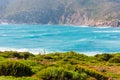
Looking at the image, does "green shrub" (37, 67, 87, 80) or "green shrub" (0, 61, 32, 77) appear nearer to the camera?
"green shrub" (37, 67, 87, 80)

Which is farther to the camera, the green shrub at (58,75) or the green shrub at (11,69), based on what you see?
the green shrub at (11,69)

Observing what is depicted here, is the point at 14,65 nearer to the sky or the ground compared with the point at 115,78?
nearer to the sky

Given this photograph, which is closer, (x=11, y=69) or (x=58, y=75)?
(x=58, y=75)

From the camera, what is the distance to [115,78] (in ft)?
59.2

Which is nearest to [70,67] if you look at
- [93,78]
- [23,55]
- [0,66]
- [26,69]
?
[93,78]

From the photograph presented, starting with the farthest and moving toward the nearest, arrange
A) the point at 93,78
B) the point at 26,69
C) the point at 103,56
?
1. the point at 103,56
2. the point at 93,78
3. the point at 26,69

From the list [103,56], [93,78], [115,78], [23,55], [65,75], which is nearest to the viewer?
[65,75]

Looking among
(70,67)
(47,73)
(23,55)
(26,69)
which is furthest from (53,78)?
(23,55)

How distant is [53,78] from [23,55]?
19.1m

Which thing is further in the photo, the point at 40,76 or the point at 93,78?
the point at 93,78

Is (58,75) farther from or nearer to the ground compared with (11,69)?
nearer to the ground

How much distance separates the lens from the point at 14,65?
1447 centimetres

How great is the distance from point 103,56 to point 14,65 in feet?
80.2

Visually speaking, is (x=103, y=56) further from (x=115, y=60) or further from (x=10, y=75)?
(x=10, y=75)
